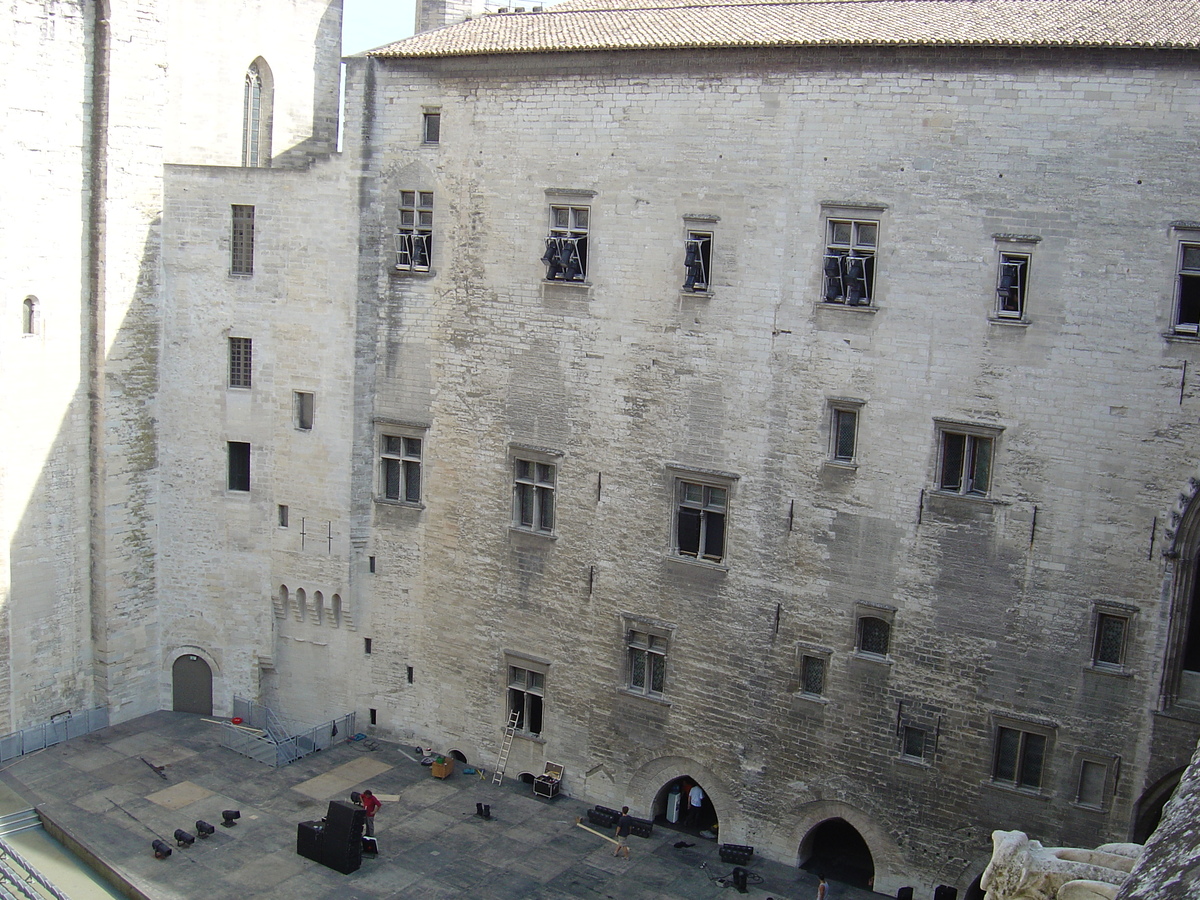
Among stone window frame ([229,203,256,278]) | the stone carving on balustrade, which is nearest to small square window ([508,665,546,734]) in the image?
stone window frame ([229,203,256,278])

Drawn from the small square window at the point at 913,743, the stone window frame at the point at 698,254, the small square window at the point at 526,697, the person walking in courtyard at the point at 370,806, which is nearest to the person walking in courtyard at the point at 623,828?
the small square window at the point at 526,697

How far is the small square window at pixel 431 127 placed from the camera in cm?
2477

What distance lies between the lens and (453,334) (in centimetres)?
2506

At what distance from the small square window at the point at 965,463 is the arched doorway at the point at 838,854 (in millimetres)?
6306

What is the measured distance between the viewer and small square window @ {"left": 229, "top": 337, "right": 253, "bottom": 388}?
87.7ft

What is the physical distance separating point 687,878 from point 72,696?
45.9 ft

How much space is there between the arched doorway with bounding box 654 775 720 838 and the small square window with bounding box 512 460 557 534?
5.47m

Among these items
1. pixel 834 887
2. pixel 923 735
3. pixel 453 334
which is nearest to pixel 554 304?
pixel 453 334

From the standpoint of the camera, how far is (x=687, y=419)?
74.3ft

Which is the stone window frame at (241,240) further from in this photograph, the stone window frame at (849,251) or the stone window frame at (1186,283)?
the stone window frame at (1186,283)

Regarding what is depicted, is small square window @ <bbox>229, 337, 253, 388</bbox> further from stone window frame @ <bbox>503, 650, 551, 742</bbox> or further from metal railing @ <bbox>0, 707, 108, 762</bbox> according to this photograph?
stone window frame @ <bbox>503, 650, 551, 742</bbox>

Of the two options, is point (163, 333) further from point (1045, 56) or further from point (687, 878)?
point (1045, 56)

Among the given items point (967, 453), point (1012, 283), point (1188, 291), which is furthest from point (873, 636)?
point (1188, 291)

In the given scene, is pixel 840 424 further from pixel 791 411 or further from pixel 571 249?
pixel 571 249
